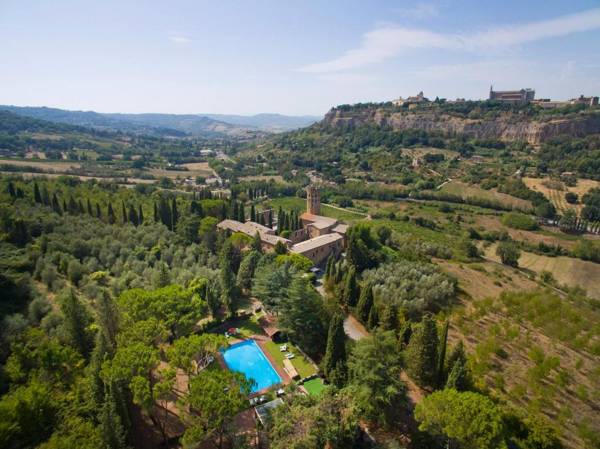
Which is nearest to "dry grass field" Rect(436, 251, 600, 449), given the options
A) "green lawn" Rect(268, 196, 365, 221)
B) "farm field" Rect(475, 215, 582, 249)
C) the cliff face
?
"farm field" Rect(475, 215, 582, 249)

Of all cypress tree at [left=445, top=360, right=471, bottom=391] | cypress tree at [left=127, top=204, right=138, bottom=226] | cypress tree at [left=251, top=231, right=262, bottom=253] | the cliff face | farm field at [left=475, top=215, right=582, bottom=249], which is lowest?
farm field at [left=475, top=215, right=582, bottom=249]

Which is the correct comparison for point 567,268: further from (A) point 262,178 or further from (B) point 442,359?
(A) point 262,178

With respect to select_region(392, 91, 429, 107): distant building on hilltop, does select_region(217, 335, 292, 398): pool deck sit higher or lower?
lower

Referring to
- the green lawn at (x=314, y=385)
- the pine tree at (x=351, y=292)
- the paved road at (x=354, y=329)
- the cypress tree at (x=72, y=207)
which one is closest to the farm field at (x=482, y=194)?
the pine tree at (x=351, y=292)

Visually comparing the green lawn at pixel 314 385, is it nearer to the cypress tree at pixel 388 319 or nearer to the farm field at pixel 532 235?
the cypress tree at pixel 388 319

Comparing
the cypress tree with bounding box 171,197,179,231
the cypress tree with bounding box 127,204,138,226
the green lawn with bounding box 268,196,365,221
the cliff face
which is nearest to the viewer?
the cypress tree with bounding box 127,204,138,226

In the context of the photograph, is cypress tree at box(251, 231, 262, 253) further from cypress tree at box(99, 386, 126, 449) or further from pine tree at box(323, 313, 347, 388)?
cypress tree at box(99, 386, 126, 449)

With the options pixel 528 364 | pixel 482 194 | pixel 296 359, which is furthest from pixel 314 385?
pixel 482 194
